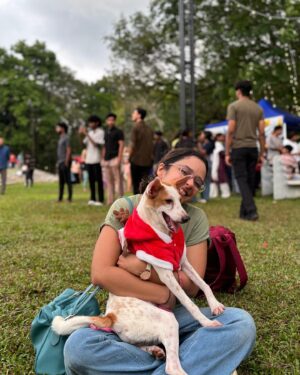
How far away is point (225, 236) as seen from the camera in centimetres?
322

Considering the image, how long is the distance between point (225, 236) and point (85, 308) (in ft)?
4.28

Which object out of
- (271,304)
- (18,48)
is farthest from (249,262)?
(18,48)

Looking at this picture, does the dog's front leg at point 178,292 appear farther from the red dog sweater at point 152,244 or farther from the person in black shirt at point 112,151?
the person in black shirt at point 112,151

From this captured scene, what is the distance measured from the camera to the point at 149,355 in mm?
2041

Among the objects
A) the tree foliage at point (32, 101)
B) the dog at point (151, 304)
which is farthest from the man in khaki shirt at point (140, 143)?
the tree foliage at point (32, 101)

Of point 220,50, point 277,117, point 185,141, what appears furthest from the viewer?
point 220,50

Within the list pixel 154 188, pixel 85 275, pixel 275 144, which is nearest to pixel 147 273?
A: pixel 154 188

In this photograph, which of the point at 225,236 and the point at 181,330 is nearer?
the point at 181,330

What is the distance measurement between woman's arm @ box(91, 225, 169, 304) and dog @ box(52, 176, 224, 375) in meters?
0.04

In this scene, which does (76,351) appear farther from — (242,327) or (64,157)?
(64,157)

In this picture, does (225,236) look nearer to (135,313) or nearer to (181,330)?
(181,330)

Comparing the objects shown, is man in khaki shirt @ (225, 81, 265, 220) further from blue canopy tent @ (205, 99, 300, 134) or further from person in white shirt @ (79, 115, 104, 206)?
blue canopy tent @ (205, 99, 300, 134)

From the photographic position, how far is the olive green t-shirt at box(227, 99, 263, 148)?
7.07m

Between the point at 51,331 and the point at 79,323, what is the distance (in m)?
0.17
